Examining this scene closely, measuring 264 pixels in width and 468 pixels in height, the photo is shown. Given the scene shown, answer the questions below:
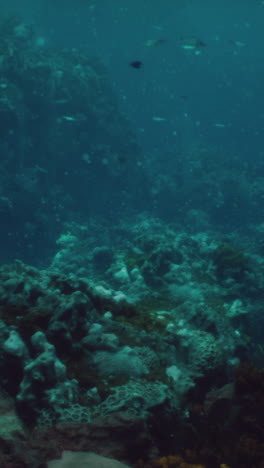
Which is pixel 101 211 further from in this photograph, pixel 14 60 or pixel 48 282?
pixel 48 282

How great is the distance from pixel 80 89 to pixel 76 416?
862 inches

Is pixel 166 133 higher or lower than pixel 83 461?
lower

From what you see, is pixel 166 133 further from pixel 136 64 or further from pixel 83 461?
pixel 83 461

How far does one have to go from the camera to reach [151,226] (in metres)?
19.9

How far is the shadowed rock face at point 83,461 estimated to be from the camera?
8.79 feet

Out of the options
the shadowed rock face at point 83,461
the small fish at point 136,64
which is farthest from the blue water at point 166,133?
the shadowed rock face at point 83,461

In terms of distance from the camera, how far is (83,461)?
108 inches

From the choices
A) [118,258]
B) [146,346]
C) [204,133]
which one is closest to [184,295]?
[118,258]

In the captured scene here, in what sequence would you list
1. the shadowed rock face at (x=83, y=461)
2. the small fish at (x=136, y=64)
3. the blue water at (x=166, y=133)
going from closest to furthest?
the shadowed rock face at (x=83, y=461), the small fish at (x=136, y=64), the blue water at (x=166, y=133)

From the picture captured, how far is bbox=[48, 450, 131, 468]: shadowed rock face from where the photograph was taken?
268 cm

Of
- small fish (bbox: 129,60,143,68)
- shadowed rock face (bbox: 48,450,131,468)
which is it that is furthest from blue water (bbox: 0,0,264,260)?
shadowed rock face (bbox: 48,450,131,468)

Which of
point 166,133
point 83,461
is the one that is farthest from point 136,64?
point 166,133

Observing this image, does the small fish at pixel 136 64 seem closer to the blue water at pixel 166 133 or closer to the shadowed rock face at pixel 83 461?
the blue water at pixel 166 133

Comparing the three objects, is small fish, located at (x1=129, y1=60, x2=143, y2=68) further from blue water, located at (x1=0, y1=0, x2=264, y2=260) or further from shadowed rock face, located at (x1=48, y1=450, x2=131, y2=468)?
shadowed rock face, located at (x1=48, y1=450, x2=131, y2=468)
